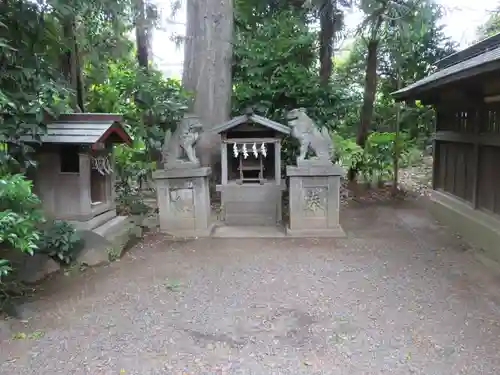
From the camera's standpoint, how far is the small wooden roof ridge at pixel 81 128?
5.45 meters

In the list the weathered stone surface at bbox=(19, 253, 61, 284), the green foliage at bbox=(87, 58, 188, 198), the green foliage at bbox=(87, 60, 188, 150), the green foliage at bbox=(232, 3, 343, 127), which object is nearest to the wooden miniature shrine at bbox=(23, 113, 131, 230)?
the weathered stone surface at bbox=(19, 253, 61, 284)

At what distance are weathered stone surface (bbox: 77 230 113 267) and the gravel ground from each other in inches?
6.8

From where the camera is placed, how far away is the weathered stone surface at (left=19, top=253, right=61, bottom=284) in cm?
516

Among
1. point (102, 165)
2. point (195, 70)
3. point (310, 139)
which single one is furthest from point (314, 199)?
point (195, 70)

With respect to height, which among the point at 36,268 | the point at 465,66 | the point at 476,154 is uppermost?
the point at 465,66

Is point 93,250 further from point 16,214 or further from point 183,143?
point 183,143

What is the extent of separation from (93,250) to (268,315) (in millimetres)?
2609

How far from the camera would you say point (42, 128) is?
4.93 m

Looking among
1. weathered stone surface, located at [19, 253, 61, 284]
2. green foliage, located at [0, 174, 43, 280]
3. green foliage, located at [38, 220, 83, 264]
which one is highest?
green foliage, located at [0, 174, 43, 280]

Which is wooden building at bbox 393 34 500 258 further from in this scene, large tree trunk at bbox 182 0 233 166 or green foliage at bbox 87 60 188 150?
green foliage at bbox 87 60 188 150

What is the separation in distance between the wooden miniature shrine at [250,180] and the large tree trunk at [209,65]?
1.52 meters

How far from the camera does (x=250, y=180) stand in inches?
319

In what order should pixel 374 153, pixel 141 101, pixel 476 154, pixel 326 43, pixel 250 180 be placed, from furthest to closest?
pixel 374 153
pixel 326 43
pixel 250 180
pixel 141 101
pixel 476 154

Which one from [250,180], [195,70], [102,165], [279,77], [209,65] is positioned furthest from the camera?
[195,70]
